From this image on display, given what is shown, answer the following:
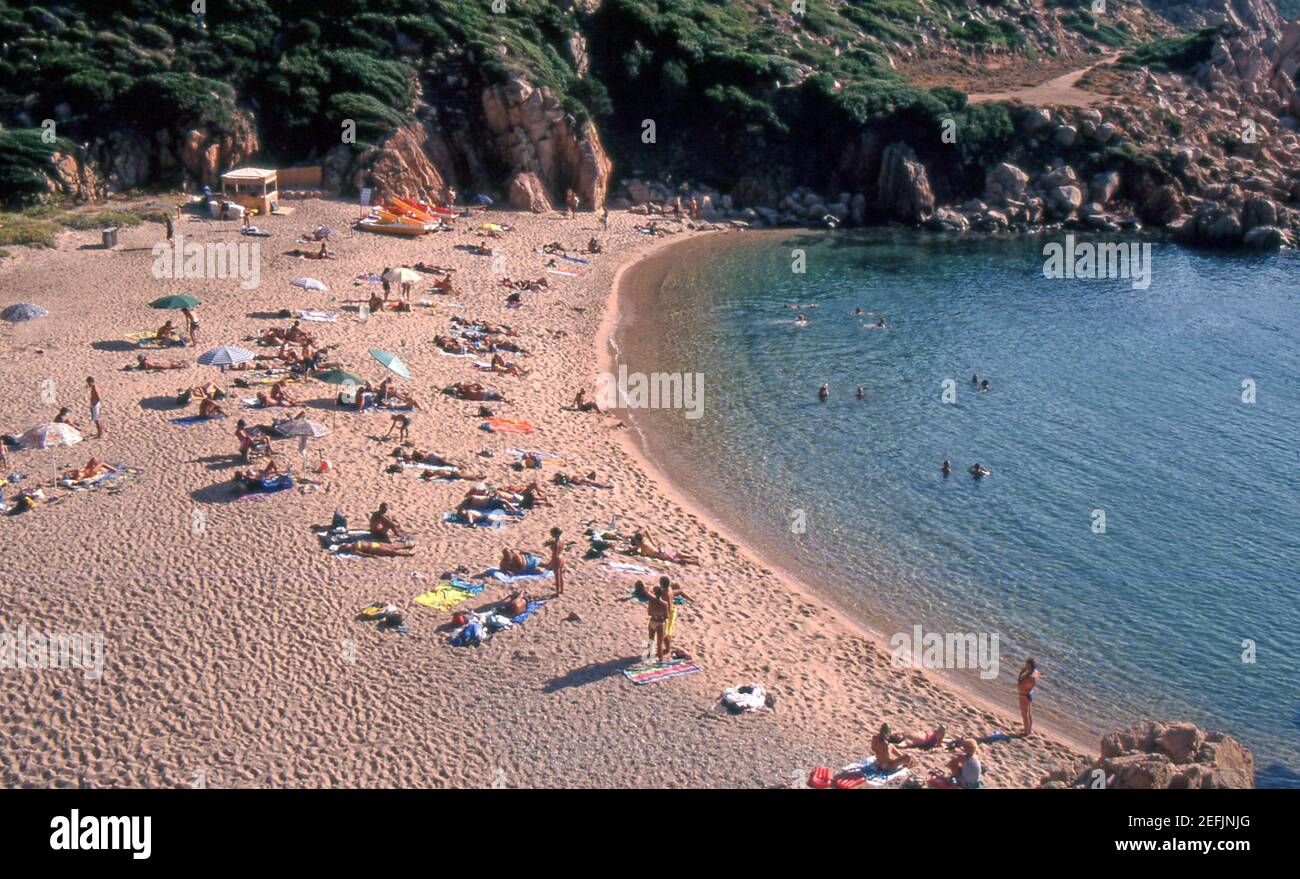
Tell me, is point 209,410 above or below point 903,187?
below

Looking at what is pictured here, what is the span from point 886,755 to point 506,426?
45.1 ft

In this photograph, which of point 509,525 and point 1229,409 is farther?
point 1229,409

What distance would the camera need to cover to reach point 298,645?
52.8 ft

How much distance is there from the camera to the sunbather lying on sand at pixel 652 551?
67.9 ft

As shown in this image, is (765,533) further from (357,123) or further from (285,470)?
(357,123)

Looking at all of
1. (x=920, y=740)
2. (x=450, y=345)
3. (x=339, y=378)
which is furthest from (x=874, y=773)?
(x=450, y=345)

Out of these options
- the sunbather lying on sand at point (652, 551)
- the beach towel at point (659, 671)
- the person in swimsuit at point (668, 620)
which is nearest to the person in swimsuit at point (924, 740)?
the beach towel at point (659, 671)

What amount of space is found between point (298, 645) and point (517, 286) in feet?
75.2

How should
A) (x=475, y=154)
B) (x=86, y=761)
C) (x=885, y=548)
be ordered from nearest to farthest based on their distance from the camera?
(x=86, y=761) → (x=885, y=548) → (x=475, y=154)

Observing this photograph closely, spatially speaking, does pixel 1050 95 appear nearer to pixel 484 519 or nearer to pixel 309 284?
pixel 309 284

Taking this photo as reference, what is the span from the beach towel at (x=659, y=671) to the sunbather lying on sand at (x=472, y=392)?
1230cm

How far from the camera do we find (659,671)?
1644 centimetres

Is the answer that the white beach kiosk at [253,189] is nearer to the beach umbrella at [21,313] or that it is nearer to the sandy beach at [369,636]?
the beach umbrella at [21,313]

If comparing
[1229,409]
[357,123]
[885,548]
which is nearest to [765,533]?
[885,548]
